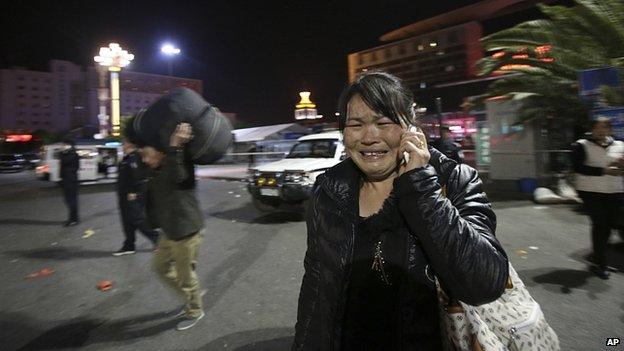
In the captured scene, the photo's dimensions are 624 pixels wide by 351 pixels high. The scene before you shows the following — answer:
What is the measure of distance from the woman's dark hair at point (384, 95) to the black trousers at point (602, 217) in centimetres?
459

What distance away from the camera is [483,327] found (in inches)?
49.4

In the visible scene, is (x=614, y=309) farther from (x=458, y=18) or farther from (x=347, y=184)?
(x=458, y=18)

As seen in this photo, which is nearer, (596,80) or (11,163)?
(596,80)

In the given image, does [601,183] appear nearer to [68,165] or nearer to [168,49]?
[68,165]

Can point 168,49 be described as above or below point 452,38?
below

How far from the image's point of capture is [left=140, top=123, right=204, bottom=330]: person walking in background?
3.78 m

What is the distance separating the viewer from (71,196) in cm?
885

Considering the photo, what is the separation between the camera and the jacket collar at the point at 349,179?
1439 millimetres

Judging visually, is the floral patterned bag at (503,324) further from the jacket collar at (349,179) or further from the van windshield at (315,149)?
the van windshield at (315,149)

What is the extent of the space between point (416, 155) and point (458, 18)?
11388 centimetres

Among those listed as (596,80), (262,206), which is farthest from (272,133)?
(596,80)

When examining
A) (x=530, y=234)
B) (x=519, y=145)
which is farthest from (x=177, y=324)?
(x=519, y=145)

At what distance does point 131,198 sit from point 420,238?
6.21 metres

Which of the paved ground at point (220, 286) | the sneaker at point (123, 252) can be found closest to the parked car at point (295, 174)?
the paved ground at point (220, 286)
